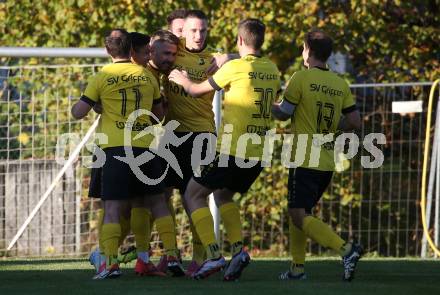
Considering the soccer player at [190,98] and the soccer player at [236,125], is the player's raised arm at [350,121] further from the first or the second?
the soccer player at [190,98]

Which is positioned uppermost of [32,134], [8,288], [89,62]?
[89,62]

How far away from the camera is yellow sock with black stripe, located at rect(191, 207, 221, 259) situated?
8.30 metres

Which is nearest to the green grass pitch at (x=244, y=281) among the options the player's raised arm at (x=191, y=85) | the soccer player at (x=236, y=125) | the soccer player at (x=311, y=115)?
the soccer player at (x=236, y=125)

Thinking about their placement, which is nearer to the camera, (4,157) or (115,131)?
(115,131)

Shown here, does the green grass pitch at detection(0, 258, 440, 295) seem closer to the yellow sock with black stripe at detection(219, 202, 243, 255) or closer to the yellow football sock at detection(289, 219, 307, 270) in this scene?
the yellow football sock at detection(289, 219, 307, 270)

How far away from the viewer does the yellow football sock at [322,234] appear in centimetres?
826

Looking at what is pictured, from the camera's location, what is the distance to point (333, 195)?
1360 cm

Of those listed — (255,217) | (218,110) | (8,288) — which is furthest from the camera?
(255,217)

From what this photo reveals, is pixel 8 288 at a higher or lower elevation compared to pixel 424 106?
lower

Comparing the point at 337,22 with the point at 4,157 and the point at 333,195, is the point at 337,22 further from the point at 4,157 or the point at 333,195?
the point at 4,157

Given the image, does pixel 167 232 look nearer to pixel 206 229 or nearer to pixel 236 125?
pixel 206 229

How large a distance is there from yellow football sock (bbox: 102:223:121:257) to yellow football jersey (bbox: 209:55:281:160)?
936 millimetres

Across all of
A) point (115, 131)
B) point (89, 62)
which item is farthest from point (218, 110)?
point (115, 131)

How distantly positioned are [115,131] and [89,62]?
4.52 m
